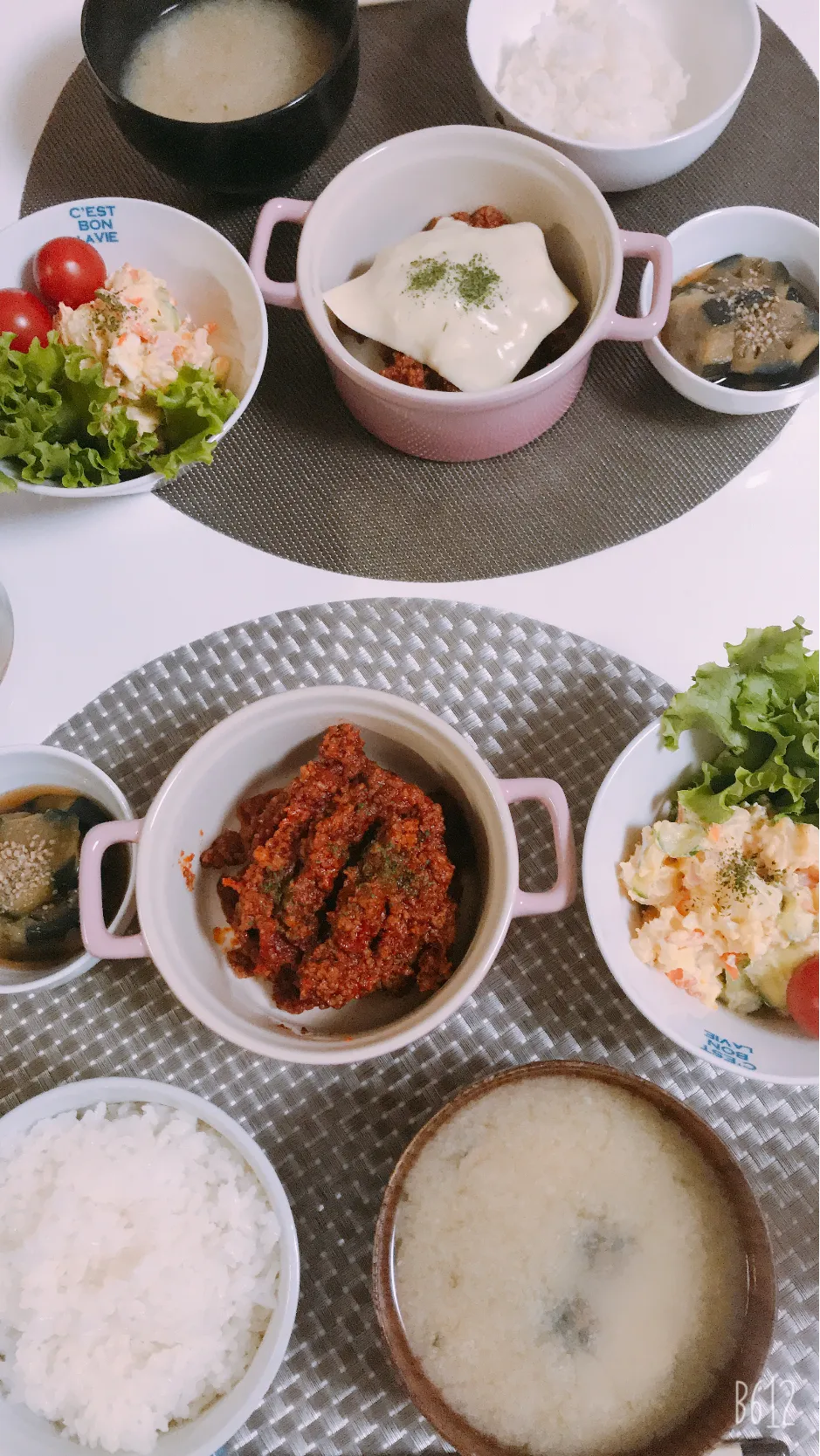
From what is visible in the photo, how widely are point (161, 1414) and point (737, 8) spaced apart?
2.33 meters

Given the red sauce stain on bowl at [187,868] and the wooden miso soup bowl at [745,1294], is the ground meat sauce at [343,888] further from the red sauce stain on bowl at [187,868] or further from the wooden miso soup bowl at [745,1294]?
the wooden miso soup bowl at [745,1294]

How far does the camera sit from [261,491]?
5.71ft

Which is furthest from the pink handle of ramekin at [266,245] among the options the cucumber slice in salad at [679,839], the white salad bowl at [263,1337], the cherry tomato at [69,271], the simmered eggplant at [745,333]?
the white salad bowl at [263,1337]

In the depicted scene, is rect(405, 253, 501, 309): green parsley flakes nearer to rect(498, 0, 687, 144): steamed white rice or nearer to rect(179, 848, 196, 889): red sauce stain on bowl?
rect(498, 0, 687, 144): steamed white rice

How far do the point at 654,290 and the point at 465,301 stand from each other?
303 millimetres

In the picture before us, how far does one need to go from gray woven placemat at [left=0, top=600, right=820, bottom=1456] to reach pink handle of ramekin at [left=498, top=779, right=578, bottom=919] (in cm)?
21

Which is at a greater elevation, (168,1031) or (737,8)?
(737,8)

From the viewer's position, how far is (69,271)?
165 cm

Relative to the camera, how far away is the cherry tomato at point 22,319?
5.36ft

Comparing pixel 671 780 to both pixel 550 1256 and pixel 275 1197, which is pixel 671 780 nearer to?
pixel 550 1256

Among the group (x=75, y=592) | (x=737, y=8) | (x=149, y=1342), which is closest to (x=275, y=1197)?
(x=149, y=1342)

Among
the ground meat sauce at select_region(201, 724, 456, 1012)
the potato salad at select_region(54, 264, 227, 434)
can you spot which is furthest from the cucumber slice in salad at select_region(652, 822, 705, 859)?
the potato salad at select_region(54, 264, 227, 434)

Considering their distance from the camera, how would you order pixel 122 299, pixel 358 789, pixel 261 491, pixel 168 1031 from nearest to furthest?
1. pixel 358 789
2. pixel 168 1031
3. pixel 122 299
4. pixel 261 491

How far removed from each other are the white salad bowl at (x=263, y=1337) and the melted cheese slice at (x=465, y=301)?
3.67ft
